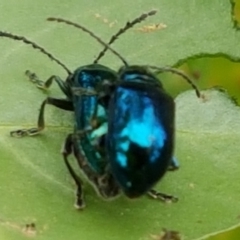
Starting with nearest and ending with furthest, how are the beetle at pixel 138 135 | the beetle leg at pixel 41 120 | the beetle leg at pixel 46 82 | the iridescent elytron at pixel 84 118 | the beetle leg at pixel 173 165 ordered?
Result: the beetle at pixel 138 135
the iridescent elytron at pixel 84 118
the beetle leg at pixel 173 165
the beetle leg at pixel 41 120
the beetle leg at pixel 46 82

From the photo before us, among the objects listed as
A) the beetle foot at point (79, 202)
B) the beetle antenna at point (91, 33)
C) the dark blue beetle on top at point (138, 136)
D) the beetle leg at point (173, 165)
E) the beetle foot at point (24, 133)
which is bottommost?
the beetle foot at point (79, 202)

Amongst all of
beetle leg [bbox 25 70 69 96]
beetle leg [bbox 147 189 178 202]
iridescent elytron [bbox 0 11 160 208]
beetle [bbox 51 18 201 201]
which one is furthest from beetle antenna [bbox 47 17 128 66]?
beetle leg [bbox 147 189 178 202]

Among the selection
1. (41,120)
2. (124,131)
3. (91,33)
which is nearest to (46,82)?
(41,120)

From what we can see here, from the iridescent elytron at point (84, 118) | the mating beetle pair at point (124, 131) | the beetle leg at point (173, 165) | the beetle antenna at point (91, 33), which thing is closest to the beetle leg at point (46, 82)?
the iridescent elytron at point (84, 118)

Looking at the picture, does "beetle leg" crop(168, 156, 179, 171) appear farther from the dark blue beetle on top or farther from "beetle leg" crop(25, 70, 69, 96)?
"beetle leg" crop(25, 70, 69, 96)

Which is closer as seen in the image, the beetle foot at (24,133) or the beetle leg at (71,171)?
the beetle leg at (71,171)

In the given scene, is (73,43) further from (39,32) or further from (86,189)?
(86,189)

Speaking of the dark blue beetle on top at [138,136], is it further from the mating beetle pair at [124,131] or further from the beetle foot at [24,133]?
the beetle foot at [24,133]

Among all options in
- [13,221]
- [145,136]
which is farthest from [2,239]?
[145,136]
